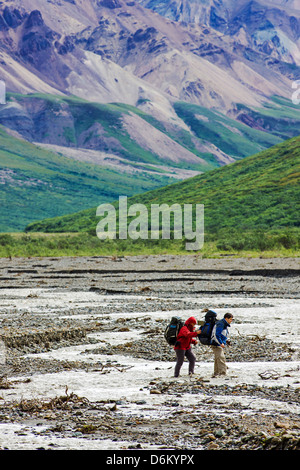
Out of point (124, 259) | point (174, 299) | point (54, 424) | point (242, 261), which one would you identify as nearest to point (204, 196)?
point (124, 259)

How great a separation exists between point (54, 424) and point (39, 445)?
1.33 m

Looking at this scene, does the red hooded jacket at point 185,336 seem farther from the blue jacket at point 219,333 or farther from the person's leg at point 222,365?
the person's leg at point 222,365

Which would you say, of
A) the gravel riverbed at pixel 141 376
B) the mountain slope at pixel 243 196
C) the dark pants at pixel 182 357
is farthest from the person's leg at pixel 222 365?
the mountain slope at pixel 243 196

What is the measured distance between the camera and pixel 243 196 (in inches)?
4274

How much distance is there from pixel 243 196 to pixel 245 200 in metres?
2.50

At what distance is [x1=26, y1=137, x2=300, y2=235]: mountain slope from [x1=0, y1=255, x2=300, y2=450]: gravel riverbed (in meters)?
58.5

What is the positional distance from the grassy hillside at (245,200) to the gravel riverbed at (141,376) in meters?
38.1

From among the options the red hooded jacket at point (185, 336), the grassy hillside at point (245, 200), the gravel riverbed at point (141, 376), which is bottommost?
the gravel riverbed at point (141, 376)

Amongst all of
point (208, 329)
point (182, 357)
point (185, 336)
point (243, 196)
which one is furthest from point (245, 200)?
point (208, 329)

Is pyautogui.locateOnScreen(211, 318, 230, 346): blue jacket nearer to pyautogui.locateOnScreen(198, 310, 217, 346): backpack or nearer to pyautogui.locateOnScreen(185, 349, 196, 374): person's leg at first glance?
pyautogui.locateOnScreen(198, 310, 217, 346): backpack

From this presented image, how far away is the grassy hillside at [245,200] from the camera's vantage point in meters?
83.2

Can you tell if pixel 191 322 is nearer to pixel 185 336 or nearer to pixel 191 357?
pixel 185 336
